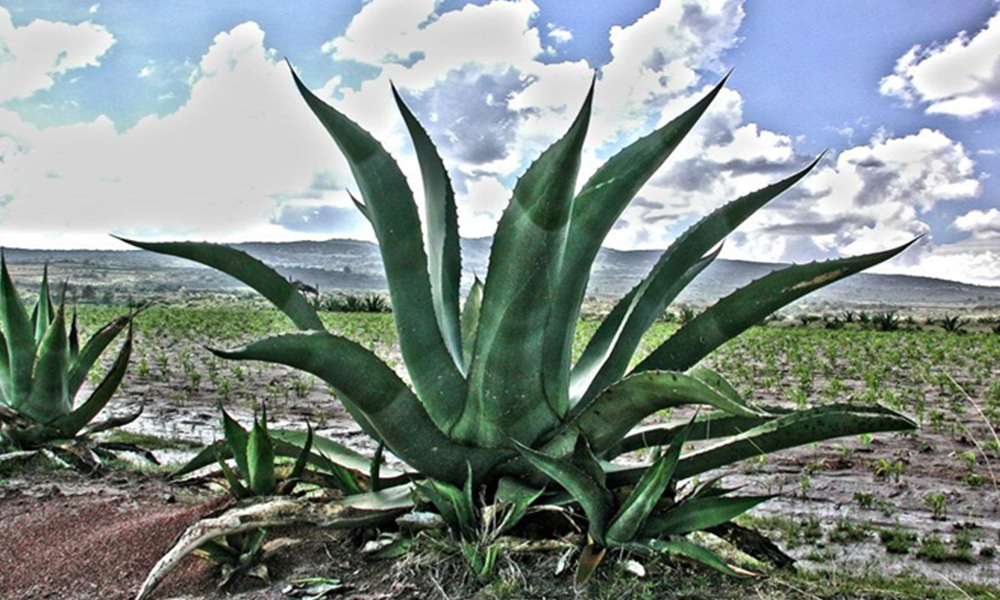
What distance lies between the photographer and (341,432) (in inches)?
270

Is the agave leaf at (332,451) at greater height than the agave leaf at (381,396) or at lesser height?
lesser

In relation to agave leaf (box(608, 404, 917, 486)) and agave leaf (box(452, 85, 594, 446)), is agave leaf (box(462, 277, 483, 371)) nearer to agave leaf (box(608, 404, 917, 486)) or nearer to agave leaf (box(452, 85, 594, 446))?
agave leaf (box(452, 85, 594, 446))

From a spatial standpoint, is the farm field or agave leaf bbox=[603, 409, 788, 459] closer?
agave leaf bbox=[603, 409, 788, 459]

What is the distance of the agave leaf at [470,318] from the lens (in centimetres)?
312

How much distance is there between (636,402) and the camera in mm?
2379

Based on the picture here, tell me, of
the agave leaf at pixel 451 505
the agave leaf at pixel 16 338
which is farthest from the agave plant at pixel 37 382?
the agave leaf at pixel 451 505

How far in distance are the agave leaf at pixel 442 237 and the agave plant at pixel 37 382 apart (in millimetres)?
2601

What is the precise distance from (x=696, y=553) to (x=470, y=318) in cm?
138

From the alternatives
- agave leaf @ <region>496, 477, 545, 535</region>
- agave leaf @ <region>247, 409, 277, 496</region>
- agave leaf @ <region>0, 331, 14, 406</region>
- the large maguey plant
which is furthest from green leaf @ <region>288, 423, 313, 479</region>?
agave leaf @ <region>0, 331, 14, 406</region>

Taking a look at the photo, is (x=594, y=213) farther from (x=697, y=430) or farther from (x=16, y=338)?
(x=16, y=338)

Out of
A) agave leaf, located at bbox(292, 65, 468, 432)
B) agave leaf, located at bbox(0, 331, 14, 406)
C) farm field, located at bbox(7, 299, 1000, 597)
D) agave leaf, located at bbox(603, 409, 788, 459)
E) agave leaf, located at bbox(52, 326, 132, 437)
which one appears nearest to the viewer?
agave leaf, located at bbox(292, 65, 468, 432)

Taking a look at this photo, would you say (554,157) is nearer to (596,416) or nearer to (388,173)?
(388,173)

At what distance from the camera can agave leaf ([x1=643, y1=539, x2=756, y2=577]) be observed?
2396 millimetres

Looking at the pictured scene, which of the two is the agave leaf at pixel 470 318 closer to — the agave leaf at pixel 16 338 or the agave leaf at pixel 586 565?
the agave leaf at pixel 586 565
